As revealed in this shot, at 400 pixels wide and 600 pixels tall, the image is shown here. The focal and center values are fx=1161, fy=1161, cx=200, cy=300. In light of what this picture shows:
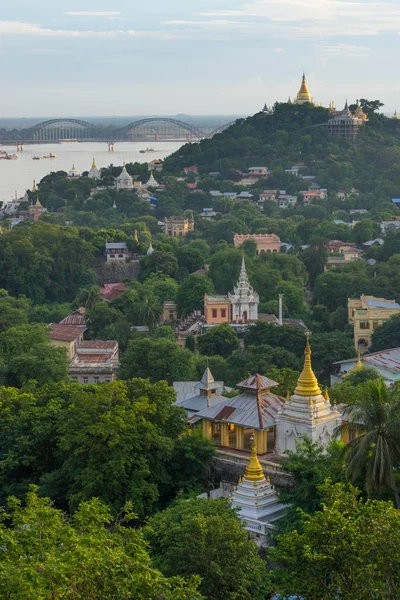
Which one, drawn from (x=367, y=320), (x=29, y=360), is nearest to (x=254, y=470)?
(x=29, y=360)

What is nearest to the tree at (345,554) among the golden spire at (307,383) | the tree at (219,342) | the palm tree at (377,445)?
the palm tree at (377,445)

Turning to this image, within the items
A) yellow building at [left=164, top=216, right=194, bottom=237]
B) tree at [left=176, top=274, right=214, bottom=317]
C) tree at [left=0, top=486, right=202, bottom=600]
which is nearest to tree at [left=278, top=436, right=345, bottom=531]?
tree at [left=0, top=486, right=202, bottom=600]

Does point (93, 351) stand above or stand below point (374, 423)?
below

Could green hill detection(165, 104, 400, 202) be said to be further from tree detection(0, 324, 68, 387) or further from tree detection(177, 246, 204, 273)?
tree detection(0, 324, 68, 387)

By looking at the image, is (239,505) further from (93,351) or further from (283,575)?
(93,351)

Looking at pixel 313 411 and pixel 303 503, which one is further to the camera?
pixel 313 411

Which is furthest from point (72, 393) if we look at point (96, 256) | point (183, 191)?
point (183, 191)

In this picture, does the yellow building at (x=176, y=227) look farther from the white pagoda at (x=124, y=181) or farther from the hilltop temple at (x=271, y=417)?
the hilltop temple at (x=271, y=417)
